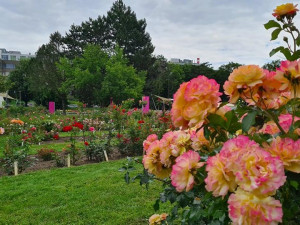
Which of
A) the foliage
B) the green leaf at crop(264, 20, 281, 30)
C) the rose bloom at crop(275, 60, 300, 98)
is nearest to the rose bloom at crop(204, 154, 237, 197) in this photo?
the rose bloom at crop(275, 60, 300, 98)

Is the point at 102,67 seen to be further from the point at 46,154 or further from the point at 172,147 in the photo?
the point at 172,147

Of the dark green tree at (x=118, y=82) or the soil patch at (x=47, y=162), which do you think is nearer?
the soil patch at (x=47, y=162)

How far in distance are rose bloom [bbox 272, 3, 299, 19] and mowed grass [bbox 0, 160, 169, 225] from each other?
2838 mm

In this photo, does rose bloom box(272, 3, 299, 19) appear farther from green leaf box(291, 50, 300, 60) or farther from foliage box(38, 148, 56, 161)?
foliage box(38, 148, 56, 161)

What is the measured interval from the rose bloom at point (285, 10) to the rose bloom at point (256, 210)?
0.61 m

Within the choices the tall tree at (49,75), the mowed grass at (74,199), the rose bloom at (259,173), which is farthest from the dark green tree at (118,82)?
the rose bloom at (259,173)

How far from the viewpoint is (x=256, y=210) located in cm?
64

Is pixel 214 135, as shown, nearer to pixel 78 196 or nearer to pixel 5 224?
pixel 5 224

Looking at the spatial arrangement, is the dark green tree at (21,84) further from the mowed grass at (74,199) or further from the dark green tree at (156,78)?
the mowed grass at (74,199)

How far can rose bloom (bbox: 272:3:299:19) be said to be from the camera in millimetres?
946

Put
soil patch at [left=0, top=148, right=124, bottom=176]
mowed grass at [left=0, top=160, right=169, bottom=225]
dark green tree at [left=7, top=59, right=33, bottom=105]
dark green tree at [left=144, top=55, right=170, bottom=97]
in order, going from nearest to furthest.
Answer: mowed grass at [left=0, top=160, right=169, bottom=225], soil patch at [left=0, top=148, right=124, bottom=176], dark green tree at [left=144, top=55, right=170, bottom=97], dark green tree at [left=7, top=59, right=33, bottom=105]

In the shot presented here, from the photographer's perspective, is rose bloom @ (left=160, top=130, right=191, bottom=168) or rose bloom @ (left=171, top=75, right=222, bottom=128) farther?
rose bloom @ (left=160, top=130, right=191, bottom=168)

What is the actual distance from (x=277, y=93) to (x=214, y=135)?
0.77 feet

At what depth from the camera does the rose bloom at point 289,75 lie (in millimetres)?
791
